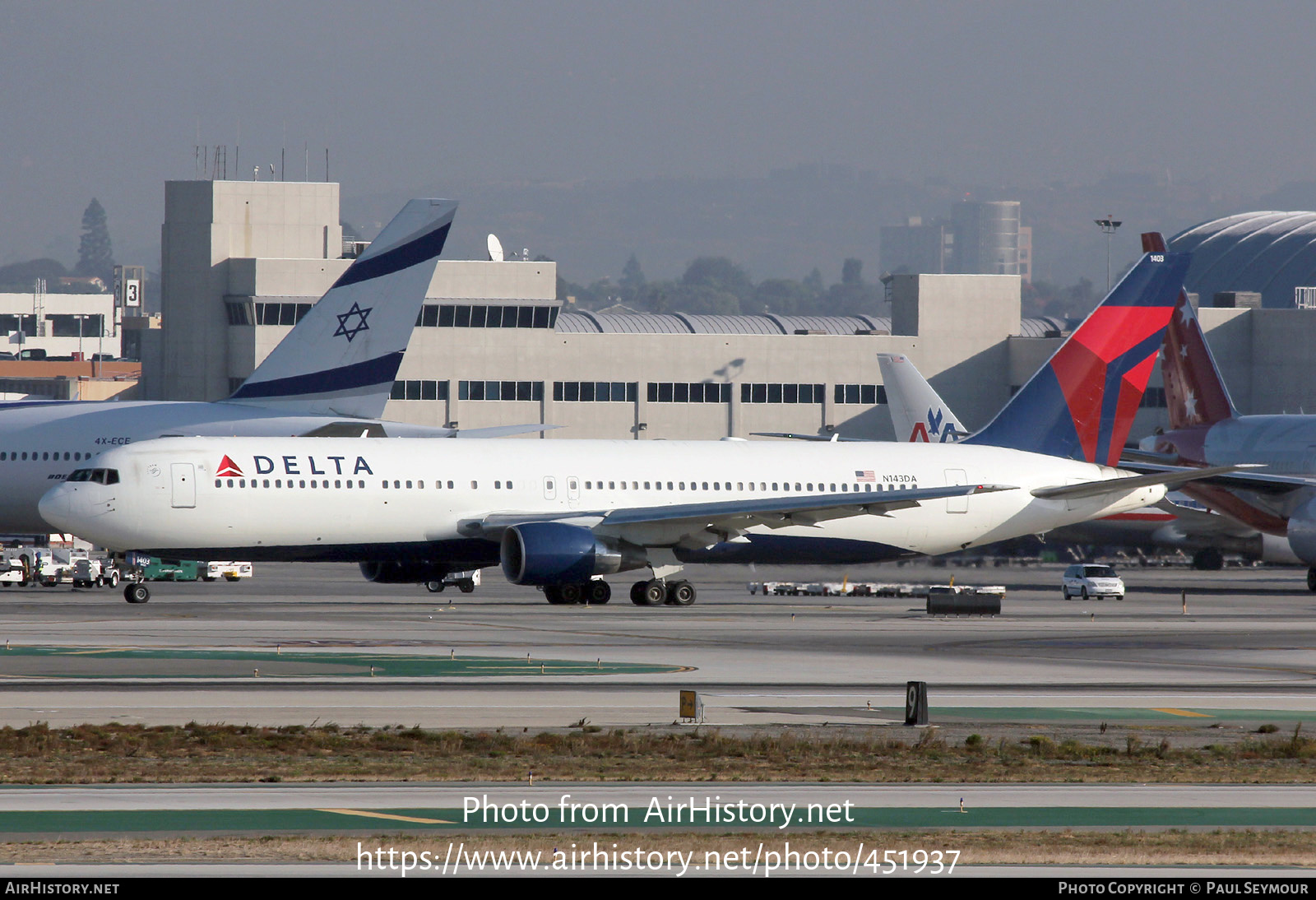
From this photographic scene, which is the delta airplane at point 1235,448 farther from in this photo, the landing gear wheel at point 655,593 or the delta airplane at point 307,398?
the delta airplane at point 307,398

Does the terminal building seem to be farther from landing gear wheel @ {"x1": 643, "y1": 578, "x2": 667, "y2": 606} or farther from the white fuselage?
landing gear wheel @ {"x1": 643, "y1": 578, "x2": 667, "y2": 606}

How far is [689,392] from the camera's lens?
11388 cm

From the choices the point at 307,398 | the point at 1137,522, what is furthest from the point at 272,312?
the point at 1137,522

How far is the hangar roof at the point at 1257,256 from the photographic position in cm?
15488

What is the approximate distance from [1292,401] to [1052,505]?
70.0 m

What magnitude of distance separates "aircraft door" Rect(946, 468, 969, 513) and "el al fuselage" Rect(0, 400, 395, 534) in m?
21.7

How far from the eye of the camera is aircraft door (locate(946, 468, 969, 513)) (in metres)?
52.6

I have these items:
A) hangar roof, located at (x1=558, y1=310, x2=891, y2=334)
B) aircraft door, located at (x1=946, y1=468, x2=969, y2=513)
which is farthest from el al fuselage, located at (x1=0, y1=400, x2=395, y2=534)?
hangar roof, located at (x1=558, y1=310, x2=891, y2=334)

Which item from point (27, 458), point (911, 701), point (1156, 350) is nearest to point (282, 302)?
point (27, 458)

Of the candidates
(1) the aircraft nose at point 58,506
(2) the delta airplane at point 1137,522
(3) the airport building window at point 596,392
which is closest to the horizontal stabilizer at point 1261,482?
(2) the delta airplane at point 1137,522

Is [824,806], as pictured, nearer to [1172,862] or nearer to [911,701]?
[1172,862]

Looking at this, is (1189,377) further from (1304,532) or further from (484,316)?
(484,316)

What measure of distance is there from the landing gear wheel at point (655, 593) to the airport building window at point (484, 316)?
62633 millimetres

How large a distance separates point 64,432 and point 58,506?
25.0ft
